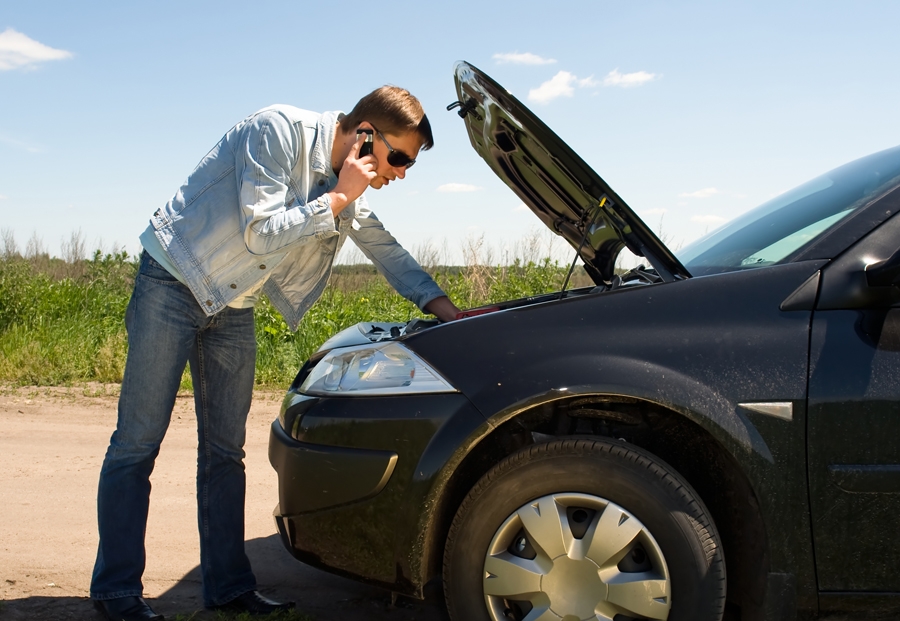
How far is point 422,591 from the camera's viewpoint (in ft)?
7.42

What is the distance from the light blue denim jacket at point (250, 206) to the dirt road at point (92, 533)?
1194 mm

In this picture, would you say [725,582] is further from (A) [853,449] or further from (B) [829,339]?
(B) [829,339]

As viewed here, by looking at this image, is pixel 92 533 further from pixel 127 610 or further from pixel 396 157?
pixel 396 157

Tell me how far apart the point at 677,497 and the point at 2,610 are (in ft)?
7.73

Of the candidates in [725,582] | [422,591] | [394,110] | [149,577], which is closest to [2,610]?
[149,577]

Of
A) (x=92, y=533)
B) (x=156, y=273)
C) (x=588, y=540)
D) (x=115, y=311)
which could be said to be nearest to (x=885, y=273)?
(x=588, y=540)

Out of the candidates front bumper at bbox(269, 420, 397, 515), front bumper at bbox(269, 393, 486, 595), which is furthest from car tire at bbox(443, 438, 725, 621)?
front bumper at bbox(269, 420, 397, 515)

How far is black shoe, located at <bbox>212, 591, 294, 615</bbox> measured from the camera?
2818 millimetres

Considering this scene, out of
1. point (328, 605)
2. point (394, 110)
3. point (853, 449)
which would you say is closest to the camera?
point (853, 449)

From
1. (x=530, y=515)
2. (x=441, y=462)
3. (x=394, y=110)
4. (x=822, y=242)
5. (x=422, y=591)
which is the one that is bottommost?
(x=422, y=591)

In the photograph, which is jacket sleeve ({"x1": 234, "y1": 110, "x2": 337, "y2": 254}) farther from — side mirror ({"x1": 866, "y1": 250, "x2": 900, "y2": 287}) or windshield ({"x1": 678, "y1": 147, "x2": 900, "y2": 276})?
side mirror ({"x1": 866, "y1": 250, "x2": 900, "y2": 287})

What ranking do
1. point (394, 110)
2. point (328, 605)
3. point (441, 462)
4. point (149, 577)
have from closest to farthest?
point (441, 462)
point (394, 110)
point (328, 605)
point (149, 577)

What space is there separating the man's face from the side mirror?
4.92 ft

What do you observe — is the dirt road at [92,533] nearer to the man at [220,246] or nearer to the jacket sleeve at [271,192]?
the man at [220,246]
